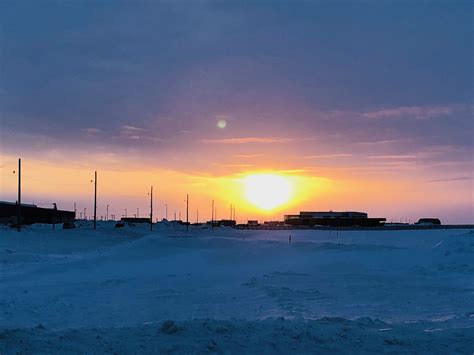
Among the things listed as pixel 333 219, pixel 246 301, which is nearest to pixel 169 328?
pixel 246 301

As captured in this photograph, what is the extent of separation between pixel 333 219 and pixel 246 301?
461 feet

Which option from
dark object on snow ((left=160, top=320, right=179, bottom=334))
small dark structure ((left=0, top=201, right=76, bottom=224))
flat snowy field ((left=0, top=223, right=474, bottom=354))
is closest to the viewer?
flat snowy field ((left=0, top=223, right=474, bottom=354))

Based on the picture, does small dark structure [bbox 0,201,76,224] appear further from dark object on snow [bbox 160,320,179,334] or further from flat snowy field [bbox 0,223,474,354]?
dark object on snow [bbox 160,320,179,334]

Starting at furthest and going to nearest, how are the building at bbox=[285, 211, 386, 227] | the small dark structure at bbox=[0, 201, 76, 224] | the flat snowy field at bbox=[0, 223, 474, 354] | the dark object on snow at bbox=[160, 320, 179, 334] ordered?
the building at bbox=[285, 211, 386, 227] < the small dark structure at bbox=[0, 201, 76, 224] < the dark object on snow at bbox=[160, 320, 179, 334] < the flat snowy field at bbox=[0, 223, 474, 354]

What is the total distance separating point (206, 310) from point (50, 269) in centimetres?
1637

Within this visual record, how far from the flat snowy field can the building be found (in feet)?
355

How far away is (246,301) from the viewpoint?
766 inches

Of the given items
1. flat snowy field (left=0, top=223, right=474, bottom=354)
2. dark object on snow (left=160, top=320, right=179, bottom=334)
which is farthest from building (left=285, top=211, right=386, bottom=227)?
dark object on snow (left=160, top=320, right=179, bottom=334)

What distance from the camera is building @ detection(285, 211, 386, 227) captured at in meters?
153

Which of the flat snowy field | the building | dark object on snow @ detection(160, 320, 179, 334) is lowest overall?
the flat snowy field

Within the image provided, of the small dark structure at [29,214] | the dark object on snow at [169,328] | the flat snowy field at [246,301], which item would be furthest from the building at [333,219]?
the dark object on snow at [169,328]

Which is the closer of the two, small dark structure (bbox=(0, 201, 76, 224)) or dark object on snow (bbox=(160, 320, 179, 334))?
dark object on snow (bbox=(160, 320, 179, 334))

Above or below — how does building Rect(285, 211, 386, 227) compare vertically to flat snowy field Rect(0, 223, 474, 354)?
above

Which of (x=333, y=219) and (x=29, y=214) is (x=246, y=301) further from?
(x=333, y=219)
